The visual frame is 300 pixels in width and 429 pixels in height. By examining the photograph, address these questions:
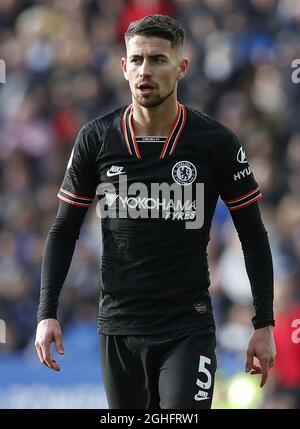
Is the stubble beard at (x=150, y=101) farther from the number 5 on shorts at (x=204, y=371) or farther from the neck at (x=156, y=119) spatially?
the number 5 on shorts at (x=204, y=371)

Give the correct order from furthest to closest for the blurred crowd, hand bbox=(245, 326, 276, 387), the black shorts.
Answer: the blurred crowd → hand bbox=(245, 326, 276, 387) → the black shorts

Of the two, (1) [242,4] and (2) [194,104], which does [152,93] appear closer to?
(2) [194,104]

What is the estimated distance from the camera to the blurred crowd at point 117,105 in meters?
9.13

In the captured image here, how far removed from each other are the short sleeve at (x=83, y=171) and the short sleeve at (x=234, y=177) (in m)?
0.60

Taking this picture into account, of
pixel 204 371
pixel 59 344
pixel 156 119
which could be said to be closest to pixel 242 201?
pixel 156 119

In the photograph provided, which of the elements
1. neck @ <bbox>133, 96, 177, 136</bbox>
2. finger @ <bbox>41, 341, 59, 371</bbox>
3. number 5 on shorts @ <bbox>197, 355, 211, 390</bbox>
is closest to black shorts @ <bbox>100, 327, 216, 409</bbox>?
number 5 on shorts @ <bbox>197, 355, 211, 390</bbox>

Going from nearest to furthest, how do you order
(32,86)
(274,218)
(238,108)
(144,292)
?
(144,292)
(274,218)
(238,108)
(32,86)

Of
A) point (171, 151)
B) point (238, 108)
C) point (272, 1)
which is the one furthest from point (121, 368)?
point (272, 1)

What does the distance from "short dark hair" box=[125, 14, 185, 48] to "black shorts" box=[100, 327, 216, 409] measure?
1384mm

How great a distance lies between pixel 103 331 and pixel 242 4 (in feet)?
22.4

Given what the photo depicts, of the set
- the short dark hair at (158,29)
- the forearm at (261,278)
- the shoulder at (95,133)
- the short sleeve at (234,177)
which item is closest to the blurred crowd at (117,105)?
the forearm at (261,278)

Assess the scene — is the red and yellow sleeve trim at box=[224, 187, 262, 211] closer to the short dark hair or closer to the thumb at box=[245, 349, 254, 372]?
the thumb at box=[245, 349, 254, 372]

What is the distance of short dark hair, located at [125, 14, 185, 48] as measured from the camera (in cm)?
491
